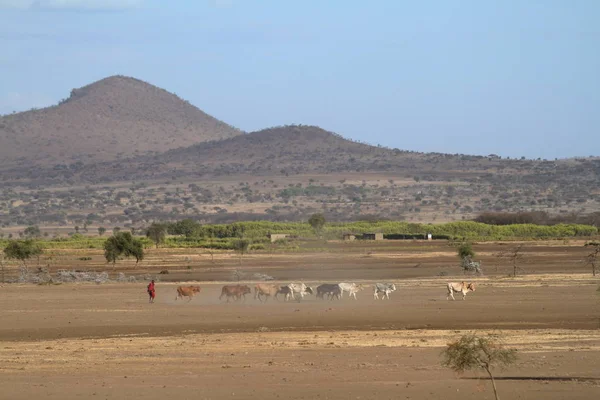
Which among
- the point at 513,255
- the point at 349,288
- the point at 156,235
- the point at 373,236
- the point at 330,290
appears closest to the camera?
the point at 330,290

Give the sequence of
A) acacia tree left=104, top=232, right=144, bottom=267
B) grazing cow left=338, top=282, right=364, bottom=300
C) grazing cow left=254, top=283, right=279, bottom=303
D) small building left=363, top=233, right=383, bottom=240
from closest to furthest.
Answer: grazing cow left=254, top=283, right=279, bottom=303, grazing cow left=338, top=282, right=364, bottom=300, acacia tree left=104, top=232, right=144, bottom=267, small building left=363, top=233, right=383, bottom=240

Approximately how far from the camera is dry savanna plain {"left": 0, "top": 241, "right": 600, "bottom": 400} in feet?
60.5

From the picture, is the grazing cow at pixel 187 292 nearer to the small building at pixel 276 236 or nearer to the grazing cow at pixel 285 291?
the grazing cow at pixel 285 291

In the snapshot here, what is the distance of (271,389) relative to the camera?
59.8 ft

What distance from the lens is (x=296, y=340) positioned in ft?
83.5

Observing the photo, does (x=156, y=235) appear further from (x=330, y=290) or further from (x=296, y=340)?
(x=296, y=340)

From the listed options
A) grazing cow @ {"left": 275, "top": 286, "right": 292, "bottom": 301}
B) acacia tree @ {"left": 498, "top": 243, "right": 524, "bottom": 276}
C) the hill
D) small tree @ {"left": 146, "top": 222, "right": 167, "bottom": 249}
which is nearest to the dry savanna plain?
grazing cow @ {"left": 275, "top": 286, "right": 292, "bottom": 301}

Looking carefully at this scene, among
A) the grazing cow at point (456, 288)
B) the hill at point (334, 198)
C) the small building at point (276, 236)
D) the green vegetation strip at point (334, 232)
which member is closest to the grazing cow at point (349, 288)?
the grazing cow at point (456, 288)

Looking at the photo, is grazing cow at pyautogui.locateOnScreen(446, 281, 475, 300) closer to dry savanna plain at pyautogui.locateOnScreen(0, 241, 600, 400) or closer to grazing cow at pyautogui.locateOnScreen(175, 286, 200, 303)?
dry savanna plain at pyautogui.locateOnScreen(0, 241, 600, 400)

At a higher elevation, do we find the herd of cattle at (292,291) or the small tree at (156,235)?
the small tree at (156,235)

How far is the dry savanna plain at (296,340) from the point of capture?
18438 mm

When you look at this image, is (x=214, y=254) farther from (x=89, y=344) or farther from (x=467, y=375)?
(x=467, y=375)

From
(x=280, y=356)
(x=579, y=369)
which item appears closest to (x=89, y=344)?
(x=280, y=356)

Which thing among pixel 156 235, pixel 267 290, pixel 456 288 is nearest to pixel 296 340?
pixel 456 288
